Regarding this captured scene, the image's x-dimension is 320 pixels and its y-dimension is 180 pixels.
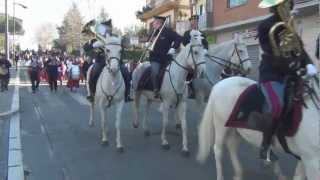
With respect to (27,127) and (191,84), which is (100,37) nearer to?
(191,84)

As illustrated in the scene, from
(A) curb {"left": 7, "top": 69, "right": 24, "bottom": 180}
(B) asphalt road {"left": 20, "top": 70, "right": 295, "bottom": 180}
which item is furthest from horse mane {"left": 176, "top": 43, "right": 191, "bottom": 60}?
(A) curb {"left": 7, "top": 69, "right": 24, "bottom": 180}

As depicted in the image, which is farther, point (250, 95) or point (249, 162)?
point (249, 162)

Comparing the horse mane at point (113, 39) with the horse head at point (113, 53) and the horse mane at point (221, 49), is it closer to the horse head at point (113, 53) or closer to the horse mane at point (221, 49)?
the horse head at point (113, 53)

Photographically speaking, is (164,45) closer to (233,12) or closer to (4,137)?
(4,137)

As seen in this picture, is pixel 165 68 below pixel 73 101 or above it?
above

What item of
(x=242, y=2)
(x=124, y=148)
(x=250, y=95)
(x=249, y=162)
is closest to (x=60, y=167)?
(x=124, y=148)

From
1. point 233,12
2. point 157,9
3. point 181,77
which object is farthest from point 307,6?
point 157,9

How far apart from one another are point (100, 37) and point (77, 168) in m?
3.77

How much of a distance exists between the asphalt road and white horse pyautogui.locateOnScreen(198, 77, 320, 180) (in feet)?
3.23

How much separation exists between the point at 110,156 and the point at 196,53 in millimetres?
2547

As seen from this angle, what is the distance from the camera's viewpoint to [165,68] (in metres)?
Answer: 12.4

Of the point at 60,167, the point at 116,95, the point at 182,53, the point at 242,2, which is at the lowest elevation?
the point at 60,167

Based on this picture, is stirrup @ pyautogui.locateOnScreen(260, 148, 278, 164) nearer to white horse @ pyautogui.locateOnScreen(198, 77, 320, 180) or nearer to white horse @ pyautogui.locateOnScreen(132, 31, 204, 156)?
white horse @ pyautogui.locateOnScreen(198, 77, 320, 180)

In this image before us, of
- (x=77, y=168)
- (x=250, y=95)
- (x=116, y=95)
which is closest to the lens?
(x=250, y=95)
